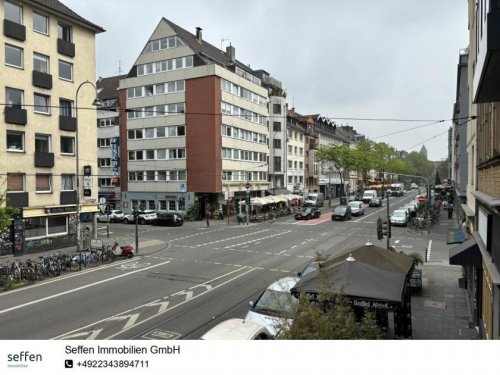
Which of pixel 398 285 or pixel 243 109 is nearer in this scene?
pixel 398 285

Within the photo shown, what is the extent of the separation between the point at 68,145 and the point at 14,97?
4.94m

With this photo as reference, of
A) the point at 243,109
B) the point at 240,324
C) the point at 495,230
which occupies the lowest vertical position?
the point at 240,324

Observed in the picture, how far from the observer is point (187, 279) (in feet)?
59.8

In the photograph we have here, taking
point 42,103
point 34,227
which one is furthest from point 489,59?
point 42,103

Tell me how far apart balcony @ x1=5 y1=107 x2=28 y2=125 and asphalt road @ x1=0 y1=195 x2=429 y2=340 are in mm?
11017

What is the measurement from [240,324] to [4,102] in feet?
78.1

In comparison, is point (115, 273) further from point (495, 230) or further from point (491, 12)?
point (491, 12)

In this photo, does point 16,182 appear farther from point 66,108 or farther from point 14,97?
point 66,108

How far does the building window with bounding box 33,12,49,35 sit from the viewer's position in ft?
89.1

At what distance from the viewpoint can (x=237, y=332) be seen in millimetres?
7348

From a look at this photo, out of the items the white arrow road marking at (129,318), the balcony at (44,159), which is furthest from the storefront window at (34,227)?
the white arrow road marking at (129,318)

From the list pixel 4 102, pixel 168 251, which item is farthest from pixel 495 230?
pixel 4 102

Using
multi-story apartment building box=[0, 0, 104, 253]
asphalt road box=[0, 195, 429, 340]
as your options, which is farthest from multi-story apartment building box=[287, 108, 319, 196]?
multi-story apartment building box=[0, 0, 104, 253]

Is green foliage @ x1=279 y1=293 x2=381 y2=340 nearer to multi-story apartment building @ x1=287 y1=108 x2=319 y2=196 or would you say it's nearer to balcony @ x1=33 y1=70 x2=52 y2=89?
balcony @ x1=33 y1=70 x2=52 y2=89
